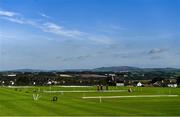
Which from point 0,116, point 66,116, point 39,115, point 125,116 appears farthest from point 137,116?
point 0,116

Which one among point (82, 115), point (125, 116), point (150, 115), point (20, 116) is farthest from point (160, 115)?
point (20, 116)

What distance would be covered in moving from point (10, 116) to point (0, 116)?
0.84m

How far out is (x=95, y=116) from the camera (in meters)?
39.6

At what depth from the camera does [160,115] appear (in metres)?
40.7

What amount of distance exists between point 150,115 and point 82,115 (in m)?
5.98

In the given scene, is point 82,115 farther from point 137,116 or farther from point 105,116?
point 137,116

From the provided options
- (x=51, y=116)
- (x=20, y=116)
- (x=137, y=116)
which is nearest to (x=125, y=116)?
(x=137, y=116)

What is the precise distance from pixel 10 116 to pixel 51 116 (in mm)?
3500

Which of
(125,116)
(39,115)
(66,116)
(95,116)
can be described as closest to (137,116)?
(125,116)

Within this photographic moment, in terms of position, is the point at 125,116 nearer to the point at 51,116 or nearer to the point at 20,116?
the point at 51,116

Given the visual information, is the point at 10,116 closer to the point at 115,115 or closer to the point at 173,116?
the point at 115,115

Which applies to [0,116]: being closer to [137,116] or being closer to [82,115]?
[82,115]

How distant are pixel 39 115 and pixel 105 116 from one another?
232 inches

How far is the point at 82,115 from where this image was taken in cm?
4091
